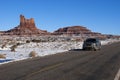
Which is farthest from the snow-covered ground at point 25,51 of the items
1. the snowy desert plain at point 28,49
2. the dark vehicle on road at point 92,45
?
the dark vehicle on road at point 92,45

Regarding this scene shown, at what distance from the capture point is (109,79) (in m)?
13.6

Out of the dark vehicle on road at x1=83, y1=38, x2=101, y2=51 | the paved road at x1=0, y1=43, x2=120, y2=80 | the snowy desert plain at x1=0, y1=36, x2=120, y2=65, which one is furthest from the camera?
the dark vehicle on road at x1=83, y1=38, x2=101, y2=51

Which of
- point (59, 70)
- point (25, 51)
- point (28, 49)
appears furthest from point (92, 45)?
point (59, 70)

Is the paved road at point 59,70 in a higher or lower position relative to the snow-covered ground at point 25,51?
higher

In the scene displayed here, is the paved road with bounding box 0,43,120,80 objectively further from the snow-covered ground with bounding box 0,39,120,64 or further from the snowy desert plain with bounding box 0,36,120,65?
the snow-covered ground with bounding box 0,39,120,64

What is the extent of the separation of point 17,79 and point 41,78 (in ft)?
3.28

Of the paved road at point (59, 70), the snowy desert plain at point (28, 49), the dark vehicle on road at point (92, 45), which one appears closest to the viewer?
the paved road at point (59, 70)

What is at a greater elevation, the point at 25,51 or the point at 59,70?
the point at 59,70

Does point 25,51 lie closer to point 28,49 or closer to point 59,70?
point 28,49

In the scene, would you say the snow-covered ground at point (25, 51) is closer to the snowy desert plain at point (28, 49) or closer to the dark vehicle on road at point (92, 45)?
the snowy desert plain at point (28, 49)

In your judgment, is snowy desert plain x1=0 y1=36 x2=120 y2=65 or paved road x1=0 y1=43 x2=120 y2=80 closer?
paved road x1=0 y1=43 x2=120 y2=80

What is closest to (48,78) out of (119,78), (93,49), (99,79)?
(99,79)

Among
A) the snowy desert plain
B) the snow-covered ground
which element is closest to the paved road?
the snowy desert plain

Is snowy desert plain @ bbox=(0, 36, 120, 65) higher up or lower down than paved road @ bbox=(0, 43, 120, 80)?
lower down
